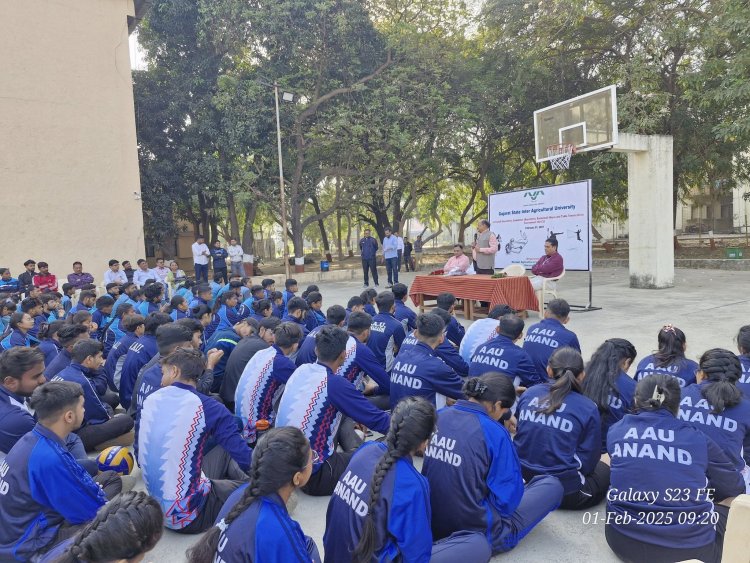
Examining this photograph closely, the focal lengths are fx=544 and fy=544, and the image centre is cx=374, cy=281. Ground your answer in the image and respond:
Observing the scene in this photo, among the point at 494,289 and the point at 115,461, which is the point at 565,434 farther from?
the point at 494,289

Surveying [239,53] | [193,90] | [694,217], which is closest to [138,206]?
[193,90]

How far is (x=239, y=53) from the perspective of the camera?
19.0m

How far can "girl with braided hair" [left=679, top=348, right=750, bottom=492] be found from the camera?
112 inches

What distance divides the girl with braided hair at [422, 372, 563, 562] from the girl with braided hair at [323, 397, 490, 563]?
1.15ft

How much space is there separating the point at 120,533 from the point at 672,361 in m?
3.63

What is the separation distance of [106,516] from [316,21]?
18504 millimetres

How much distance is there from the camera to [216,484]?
333cm

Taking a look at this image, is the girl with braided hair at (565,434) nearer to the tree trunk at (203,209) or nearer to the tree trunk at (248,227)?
the tree trunk at (248,227)

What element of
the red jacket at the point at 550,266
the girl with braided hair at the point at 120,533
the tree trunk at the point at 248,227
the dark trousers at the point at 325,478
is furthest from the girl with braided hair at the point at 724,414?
the tree trunk at the point at 248,227

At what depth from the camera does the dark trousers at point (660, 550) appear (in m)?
2.54

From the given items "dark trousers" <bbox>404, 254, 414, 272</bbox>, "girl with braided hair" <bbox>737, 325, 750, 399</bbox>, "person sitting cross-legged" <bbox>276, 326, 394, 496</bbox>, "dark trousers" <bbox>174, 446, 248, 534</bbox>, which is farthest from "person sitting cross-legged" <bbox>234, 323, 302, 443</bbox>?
"dark trousers" <bbox>404, 254, 414, 272</bbox>

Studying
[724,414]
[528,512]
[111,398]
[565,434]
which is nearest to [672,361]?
[724,414]

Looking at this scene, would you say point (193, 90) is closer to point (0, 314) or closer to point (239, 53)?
point (239, 53)

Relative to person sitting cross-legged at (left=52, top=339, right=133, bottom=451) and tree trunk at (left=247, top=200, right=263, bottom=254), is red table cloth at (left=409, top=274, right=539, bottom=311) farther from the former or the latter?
tree trunk at (left=247, top=200, right=263, bottom=254)
